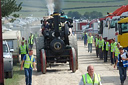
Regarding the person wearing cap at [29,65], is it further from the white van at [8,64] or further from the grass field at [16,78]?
the white van at [8,64]

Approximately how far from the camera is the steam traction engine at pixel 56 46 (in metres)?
19.0

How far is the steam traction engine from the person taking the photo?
1900cm

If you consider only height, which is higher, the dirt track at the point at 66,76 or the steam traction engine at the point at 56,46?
the steam traction engine at the point at 56,46

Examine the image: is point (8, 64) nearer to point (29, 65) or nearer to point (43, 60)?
point (43, 60)

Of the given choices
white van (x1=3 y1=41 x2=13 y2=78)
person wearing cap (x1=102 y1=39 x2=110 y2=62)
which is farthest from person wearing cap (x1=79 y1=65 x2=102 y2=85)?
person wearing cap (x1=102 y1=39 x2=110 y2=62)

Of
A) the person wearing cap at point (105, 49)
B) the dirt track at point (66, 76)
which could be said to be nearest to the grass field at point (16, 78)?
the dirt track at point (66, 76)

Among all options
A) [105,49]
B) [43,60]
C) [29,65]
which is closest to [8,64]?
[43,60]

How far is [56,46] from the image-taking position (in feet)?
62.2

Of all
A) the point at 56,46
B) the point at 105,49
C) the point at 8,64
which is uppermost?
the point at 56,46

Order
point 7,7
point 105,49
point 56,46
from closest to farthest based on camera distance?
point 56,46 < point 105,49 < point 7,7

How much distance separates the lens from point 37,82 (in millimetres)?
16984

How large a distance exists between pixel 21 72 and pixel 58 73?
2038 millimetres

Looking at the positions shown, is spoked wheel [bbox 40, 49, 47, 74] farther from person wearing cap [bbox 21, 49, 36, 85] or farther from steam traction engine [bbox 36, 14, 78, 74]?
person wearing cap [bbox 21, 49, 36, 85]

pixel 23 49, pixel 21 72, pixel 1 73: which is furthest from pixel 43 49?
pixel 1 73
